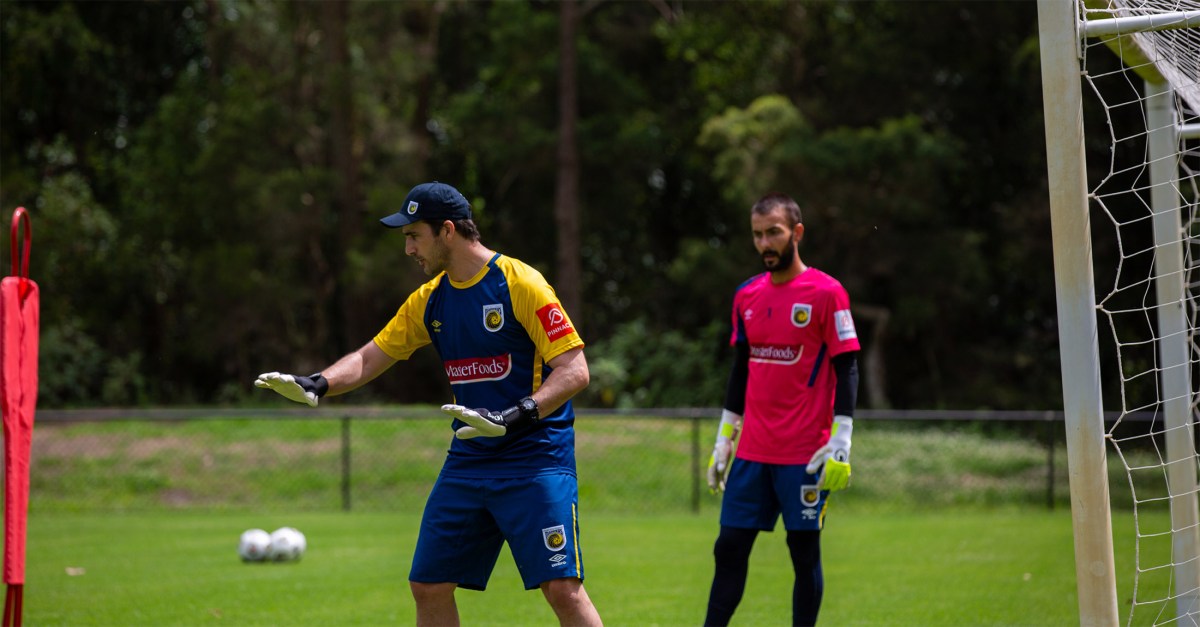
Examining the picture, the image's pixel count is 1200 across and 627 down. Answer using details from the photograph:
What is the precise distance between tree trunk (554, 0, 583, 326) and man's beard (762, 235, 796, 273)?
66.8 ft

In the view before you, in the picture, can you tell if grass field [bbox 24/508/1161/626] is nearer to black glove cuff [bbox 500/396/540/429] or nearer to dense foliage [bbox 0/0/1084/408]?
black glove cuff [bbox 500/396/540/429]

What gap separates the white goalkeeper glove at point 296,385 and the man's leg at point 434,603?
80 cm

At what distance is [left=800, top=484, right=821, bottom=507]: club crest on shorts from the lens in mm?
5355

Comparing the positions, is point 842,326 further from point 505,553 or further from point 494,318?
point 505,553

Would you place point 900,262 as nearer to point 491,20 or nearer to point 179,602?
point 491,20

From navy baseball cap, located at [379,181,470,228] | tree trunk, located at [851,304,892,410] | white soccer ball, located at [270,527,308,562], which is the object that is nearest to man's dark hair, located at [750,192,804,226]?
navy baseball cap, located at [379,181,470,228]

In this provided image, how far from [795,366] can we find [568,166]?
69.1 ft

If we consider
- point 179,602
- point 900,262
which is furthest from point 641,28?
point 179,602

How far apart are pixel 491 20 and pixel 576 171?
5.42 meters

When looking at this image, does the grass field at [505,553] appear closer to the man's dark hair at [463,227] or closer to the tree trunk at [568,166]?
the man's dark hair at [463,227]

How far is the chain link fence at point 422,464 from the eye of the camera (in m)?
15.4

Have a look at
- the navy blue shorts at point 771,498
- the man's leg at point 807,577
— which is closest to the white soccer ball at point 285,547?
the navy blue shorts at point 771,498

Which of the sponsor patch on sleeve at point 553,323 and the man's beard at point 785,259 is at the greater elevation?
the man's beard at point 785,259

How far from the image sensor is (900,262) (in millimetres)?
24000
